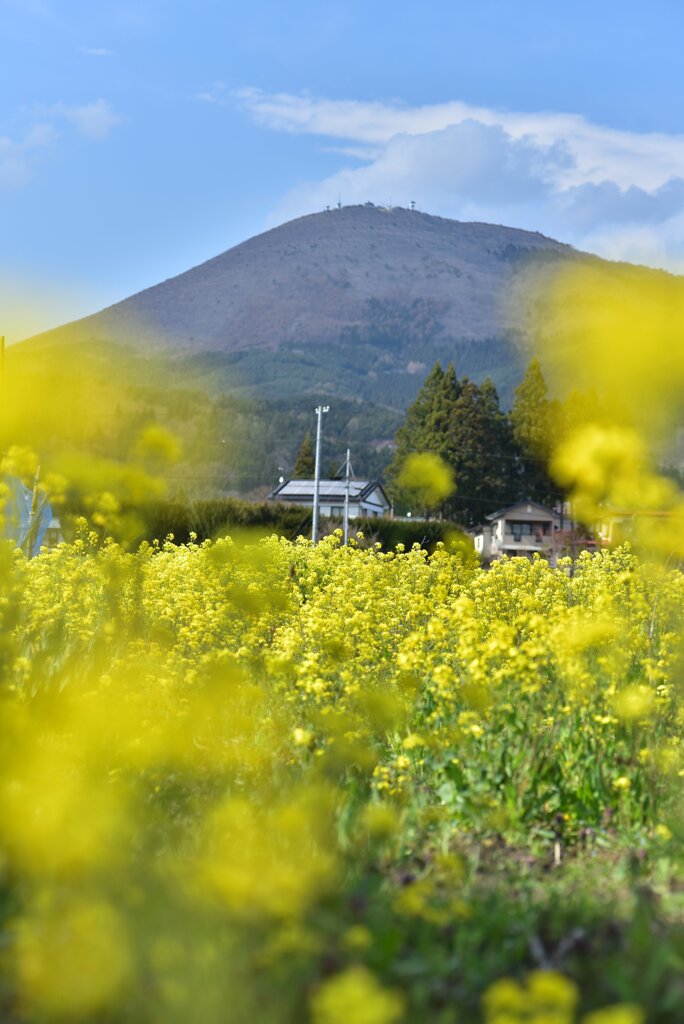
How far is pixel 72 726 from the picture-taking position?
389 centimetres

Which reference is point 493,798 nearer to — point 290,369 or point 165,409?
point 165,409

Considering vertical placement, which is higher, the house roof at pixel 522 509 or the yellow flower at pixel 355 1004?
the yellow flower at pixel 355 1004

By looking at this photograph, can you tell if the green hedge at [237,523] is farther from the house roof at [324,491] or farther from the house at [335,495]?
the house roof at [324,491]

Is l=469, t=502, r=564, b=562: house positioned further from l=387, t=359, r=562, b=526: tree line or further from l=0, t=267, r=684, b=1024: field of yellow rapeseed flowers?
l=0, t=267, r=684, b=1024: field of yellow rapeseed flowers

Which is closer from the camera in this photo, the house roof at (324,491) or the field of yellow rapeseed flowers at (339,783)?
the field of yellow rapeseed flowers at (339,783)

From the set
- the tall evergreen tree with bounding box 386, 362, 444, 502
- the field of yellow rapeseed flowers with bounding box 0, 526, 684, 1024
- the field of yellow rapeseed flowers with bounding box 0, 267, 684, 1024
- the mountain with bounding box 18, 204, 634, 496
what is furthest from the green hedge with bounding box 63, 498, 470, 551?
the tall evergreen tree with bounding box 386, 362, 444, 502

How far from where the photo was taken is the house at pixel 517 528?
54.1 meters

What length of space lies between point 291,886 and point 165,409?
6.81 m

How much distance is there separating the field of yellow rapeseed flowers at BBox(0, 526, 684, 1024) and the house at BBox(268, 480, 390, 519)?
165 feet

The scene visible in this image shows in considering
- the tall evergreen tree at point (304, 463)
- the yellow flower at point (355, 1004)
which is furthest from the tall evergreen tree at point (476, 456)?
the yellow flower at point (355, 1004)

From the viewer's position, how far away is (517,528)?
54.9 metres

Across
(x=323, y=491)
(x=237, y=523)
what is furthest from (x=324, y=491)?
(x=237, y=523)

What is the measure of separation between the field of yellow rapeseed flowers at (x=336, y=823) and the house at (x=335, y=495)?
50.4 meters

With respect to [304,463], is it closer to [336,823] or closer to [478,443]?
[478,443]
